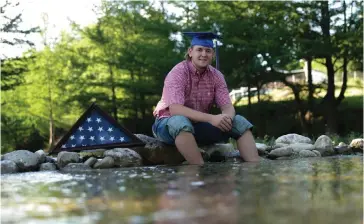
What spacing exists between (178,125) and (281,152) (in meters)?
1.47

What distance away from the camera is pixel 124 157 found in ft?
14.3

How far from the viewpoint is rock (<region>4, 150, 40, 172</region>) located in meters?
4.17

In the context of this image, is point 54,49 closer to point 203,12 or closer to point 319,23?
point 203,12

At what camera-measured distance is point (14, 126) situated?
2220 cm

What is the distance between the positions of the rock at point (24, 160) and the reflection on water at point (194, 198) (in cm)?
115

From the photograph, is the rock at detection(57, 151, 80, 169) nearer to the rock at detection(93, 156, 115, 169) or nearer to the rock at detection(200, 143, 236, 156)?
the rock at detection(93, 156, 115, 169)

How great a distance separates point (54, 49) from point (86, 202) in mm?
20918

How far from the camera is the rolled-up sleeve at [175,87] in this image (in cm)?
421

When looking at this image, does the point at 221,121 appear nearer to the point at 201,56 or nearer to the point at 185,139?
the point at 185,139

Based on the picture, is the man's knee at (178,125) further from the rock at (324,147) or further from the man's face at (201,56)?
the rock at (324,147)

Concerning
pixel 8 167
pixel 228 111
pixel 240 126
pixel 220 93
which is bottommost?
pixel 8 167

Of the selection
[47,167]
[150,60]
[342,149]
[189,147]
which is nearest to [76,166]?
[47,167]

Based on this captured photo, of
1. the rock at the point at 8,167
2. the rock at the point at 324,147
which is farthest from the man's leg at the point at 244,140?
the rock at the point at 8,167

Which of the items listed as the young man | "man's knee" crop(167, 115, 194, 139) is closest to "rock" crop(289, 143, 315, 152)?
the young man
